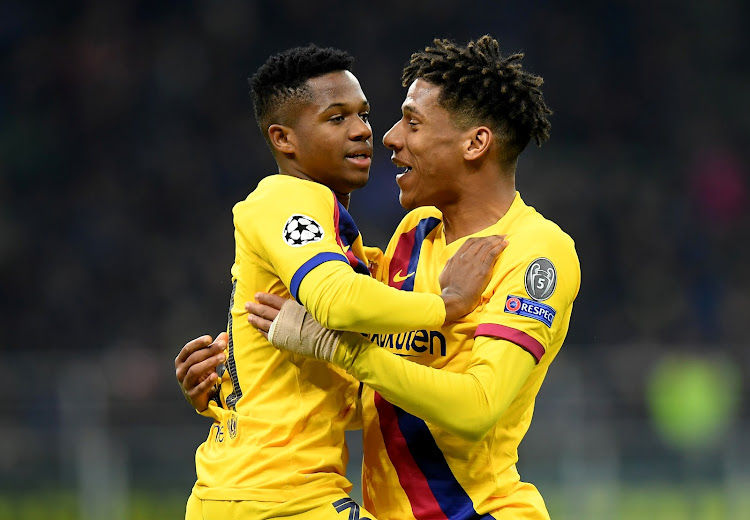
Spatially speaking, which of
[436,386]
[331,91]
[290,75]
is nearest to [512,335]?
[436,386]

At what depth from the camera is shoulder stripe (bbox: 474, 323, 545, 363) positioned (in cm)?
326

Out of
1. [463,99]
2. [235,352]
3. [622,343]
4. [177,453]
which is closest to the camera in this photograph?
[235,352]

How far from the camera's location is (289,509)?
315 centimetres

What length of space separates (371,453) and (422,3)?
12.5 metres

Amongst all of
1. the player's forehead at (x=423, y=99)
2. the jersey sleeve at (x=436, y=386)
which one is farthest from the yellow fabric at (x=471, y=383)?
the player's forehead at (x=423, y=99)

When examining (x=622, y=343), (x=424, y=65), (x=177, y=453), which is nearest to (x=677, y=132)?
(x=622, y=343)

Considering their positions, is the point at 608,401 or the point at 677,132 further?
the point at 677,132

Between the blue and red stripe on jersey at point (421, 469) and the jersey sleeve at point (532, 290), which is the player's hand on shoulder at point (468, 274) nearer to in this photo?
the jersey sleeve at point (532, 290)

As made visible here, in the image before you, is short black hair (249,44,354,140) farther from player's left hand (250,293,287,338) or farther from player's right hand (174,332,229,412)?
player's right hand (174,332,229,412)

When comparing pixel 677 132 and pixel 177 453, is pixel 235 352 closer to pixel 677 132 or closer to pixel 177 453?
pixel 177 453

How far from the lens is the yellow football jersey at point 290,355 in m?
3.04

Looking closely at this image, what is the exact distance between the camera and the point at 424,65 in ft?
12.5

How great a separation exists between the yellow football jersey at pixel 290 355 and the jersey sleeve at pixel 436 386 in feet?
0.36

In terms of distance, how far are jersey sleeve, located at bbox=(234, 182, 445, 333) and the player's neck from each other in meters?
0.60
